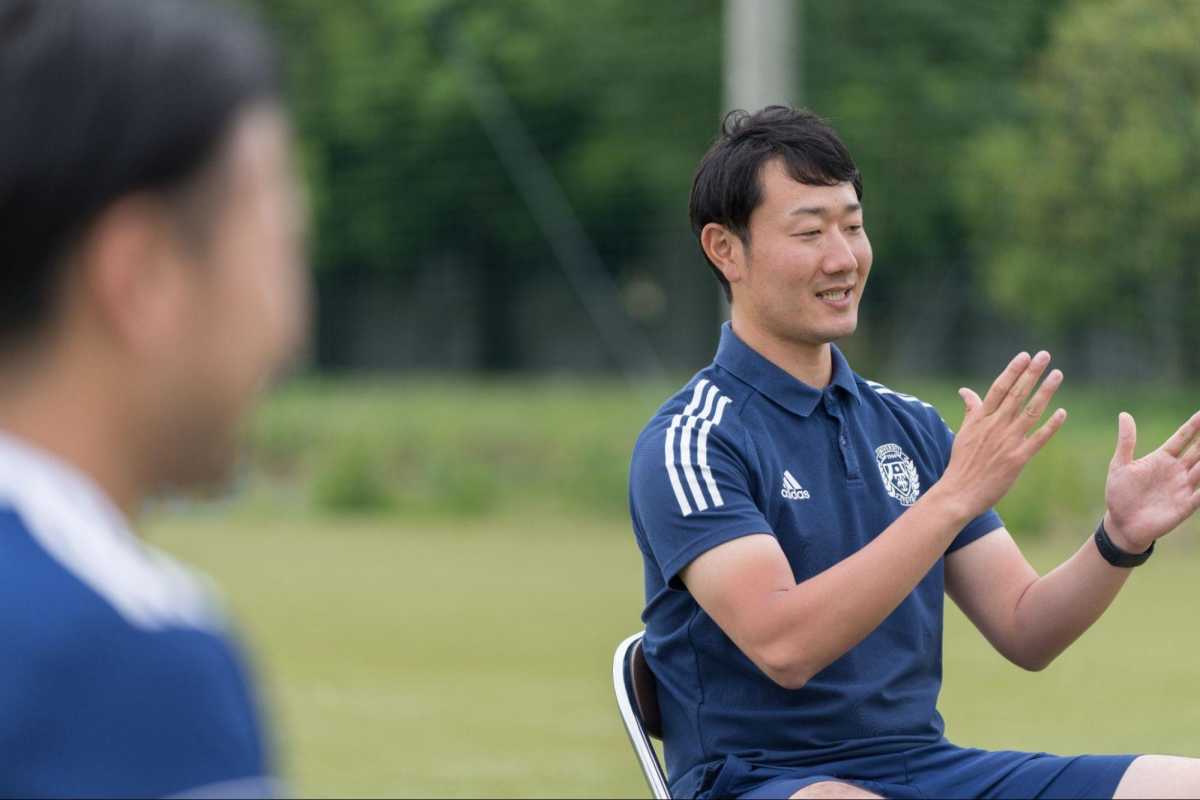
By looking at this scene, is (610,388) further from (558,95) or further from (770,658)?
(770,658)

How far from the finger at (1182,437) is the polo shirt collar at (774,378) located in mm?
511

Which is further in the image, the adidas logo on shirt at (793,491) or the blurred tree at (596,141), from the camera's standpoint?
the blurred tree at (596,141)

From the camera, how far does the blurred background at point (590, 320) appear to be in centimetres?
853

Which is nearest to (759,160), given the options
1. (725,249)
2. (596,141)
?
(725,249)

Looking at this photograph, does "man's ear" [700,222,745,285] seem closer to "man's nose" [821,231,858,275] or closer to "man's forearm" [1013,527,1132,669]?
"man's nose" [821,231,858,275]

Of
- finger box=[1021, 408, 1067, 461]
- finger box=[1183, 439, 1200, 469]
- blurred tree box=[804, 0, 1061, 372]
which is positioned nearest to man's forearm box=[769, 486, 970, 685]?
finger box=[1021, 408, 1067, 461]

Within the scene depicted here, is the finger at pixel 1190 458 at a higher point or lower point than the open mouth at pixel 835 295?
lower

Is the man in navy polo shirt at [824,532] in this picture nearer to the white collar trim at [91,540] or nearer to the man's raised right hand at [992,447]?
the man's raised right hand at [992,447]

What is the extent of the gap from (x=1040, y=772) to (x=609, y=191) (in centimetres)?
2399

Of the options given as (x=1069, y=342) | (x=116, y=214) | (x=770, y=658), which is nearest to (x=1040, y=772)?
(x=770, y=658)

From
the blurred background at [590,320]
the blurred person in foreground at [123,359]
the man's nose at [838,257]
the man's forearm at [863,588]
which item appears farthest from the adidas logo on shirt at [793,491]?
the blurred person in foreground at [123,359]

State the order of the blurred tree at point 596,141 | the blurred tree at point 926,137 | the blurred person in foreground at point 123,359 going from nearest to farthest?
the blurred person in foreground at point 123,359 < the blurred tree at point 926,137 < the blurred tree at point 596,141

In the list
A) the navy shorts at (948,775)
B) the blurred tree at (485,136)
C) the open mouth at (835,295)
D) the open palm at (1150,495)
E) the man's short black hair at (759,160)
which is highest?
the blurred tree at (485,136)

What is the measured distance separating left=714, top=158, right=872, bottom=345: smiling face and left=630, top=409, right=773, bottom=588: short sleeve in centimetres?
27
